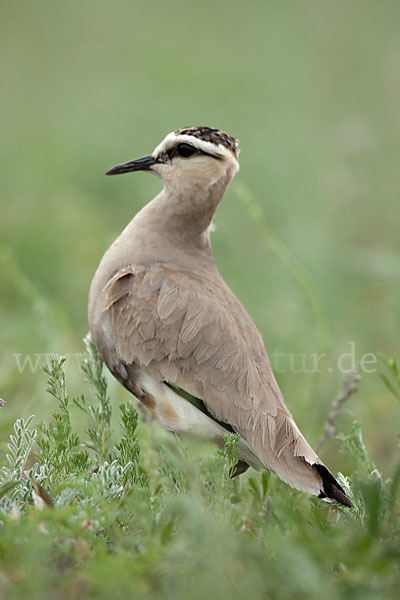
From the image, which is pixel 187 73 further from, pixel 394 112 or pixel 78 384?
pixel 78 384

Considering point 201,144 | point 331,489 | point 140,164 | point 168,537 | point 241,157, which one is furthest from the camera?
point 241,157

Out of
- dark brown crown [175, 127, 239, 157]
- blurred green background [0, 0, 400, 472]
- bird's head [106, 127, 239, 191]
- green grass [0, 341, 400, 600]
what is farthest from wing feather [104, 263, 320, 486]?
blurred green background [0, 0, 400, 472]

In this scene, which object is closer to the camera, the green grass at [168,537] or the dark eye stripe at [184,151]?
the green grass at [168,537]

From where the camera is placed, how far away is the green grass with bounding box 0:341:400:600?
79.7 inches

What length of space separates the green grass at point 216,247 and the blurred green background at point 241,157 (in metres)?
0.03

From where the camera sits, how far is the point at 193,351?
3.46 m

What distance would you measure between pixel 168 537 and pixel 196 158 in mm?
2095

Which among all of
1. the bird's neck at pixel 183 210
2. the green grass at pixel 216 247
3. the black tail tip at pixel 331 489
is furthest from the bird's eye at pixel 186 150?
the black tail tip at pixel 331 489

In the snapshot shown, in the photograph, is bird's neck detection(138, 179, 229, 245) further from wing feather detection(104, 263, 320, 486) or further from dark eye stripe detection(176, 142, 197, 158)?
wing feather detection(104, 263, 320, 486)

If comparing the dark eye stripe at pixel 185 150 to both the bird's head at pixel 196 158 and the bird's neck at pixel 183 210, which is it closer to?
the bird's head at pixel 196 158

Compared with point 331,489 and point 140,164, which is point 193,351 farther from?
point 140,164

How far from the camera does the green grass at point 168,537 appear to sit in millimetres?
2025

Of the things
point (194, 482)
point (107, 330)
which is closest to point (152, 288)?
point (107, 330)

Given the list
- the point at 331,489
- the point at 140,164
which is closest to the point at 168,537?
the point at 331,489
